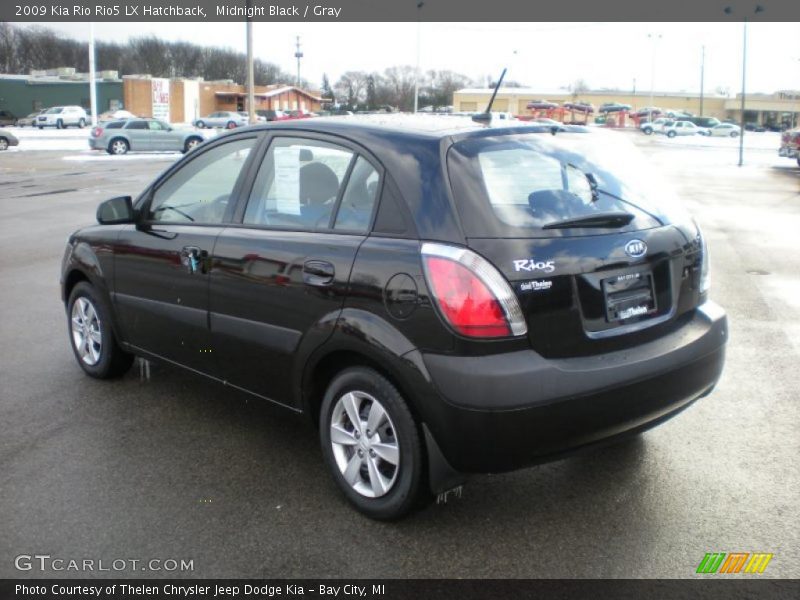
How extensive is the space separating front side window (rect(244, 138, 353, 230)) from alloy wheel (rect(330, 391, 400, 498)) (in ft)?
2.84

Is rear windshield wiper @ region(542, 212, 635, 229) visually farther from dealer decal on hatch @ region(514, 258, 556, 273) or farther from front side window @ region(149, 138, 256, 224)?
front side window @ region(149, 138, 256, 224)

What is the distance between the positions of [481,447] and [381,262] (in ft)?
2.86

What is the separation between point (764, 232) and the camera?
43.1 ft

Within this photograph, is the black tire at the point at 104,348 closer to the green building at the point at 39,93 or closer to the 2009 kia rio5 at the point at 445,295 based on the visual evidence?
the 2009 kia rio5 at the point at 445,295

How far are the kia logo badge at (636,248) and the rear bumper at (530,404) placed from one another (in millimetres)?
413

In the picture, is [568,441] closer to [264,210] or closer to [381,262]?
[381,262]

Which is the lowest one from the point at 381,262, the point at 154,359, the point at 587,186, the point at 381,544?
the point at 381,544

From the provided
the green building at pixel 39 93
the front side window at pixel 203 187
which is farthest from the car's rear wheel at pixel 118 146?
the green building at pixel 39 93

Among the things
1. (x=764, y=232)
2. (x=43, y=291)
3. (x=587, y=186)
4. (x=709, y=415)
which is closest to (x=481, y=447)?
(x=587, y=186)

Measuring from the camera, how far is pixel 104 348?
531 centimetres

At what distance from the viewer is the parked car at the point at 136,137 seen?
36.4 meters

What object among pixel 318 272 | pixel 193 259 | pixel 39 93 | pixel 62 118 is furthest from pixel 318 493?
pixel 39 93

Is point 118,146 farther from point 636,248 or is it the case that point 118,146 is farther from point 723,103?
point 723,103

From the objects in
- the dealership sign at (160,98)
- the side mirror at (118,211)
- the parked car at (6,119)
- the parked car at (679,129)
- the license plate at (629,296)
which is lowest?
the license plate at (629,296)
